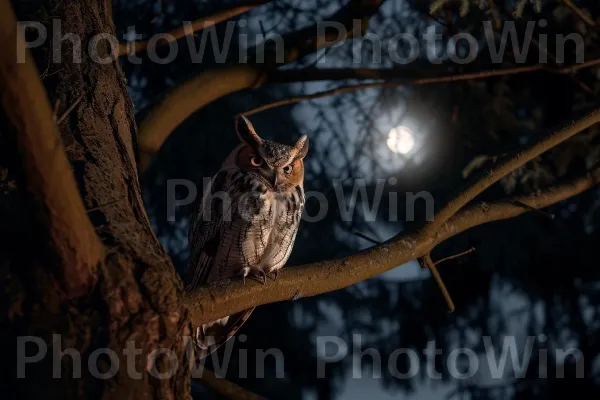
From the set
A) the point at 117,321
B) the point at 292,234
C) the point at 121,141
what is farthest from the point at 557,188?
the point at 117,321

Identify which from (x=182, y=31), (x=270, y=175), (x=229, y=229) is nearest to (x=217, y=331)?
(x=229, y=229)

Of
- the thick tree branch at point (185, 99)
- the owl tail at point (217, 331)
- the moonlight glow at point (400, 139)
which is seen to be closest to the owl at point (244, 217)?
the owl tail at point (217, 331)

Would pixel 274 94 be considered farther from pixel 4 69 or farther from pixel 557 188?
pixel 4 69

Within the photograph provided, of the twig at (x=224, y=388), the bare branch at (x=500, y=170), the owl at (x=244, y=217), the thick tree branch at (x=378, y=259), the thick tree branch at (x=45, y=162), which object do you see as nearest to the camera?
the thick tree branch at (x=45, y=162)

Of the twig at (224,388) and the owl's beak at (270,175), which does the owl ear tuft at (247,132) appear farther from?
the twig at (224,388)

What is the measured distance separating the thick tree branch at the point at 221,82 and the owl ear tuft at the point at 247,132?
0.17 meters

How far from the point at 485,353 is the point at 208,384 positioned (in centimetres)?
190

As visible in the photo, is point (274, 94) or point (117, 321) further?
point (274, 94)

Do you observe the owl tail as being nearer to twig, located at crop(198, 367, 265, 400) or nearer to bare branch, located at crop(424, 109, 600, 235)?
twig, located at crop(198, 367, 265, 400)

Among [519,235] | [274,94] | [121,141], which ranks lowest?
[121,141]

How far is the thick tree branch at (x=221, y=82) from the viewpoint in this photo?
2385 mm

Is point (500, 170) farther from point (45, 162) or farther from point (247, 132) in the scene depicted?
point (45, 162)

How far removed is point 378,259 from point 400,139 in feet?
5.35

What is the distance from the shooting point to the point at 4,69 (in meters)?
0.99
